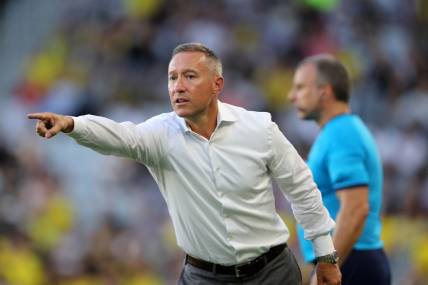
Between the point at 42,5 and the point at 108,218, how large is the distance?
14.5ft

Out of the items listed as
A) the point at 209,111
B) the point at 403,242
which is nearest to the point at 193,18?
the point at 403,242

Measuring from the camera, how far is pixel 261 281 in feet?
17.2

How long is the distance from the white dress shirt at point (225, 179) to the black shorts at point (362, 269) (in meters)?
1.06

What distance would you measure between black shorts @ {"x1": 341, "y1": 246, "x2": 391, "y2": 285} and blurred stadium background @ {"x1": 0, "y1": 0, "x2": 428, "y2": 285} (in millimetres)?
3408

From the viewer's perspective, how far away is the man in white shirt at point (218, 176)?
203 inches

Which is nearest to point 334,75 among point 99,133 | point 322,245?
point 322,245

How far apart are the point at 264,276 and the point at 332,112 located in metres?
1.54

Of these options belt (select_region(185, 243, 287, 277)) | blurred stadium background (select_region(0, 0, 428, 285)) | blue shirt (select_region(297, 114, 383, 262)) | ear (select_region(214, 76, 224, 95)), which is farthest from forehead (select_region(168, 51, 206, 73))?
blurred stadium background (select_region(0, 0, 428, 285))

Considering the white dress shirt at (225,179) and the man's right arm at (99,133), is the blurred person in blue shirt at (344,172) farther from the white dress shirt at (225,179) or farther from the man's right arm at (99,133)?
the man's right arm at (99,133)

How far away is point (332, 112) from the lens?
21.2 feet

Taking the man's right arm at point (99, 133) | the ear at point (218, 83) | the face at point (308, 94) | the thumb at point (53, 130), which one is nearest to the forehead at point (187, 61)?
the ear at point (218, 83)

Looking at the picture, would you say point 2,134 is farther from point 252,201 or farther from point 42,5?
point 252,201

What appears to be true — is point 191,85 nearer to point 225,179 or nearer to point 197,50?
point 197,50

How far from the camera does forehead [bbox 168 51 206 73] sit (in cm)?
518
